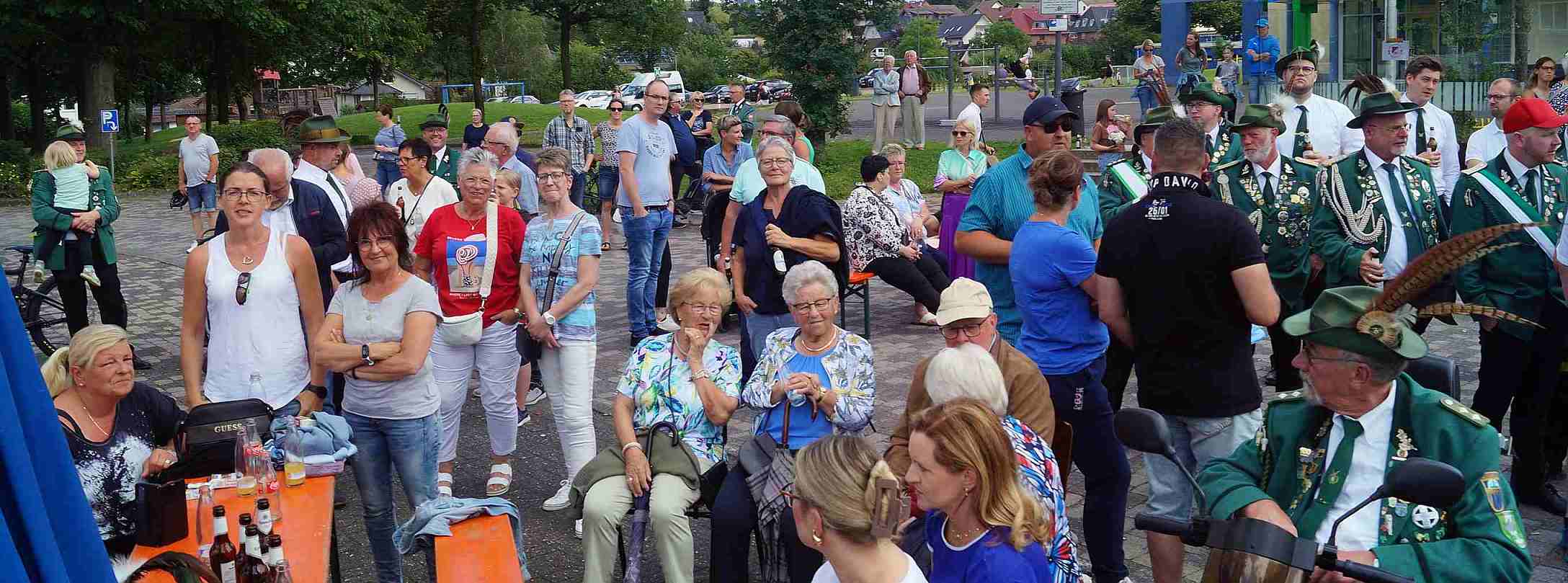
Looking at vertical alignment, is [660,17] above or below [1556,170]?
above

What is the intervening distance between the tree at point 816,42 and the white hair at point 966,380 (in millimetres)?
17325

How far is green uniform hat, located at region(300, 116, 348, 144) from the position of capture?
8359 millimetres

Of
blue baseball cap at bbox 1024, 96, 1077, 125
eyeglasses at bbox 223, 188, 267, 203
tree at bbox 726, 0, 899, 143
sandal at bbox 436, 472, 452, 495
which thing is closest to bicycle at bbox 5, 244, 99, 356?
sandal at bbox 436, 472, 452, 495

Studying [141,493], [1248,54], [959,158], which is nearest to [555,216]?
[141,493]

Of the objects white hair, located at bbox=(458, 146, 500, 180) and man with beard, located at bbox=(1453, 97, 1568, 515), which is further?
white hair, located at bbox=(458, 146, 500, 180)

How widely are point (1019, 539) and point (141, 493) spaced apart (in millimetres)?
2876

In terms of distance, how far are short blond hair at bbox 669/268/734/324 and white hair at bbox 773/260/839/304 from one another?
31 centimetres

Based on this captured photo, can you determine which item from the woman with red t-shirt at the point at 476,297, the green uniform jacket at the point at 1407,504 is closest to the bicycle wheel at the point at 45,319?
the woman with red t-shirt at the point at 476,297

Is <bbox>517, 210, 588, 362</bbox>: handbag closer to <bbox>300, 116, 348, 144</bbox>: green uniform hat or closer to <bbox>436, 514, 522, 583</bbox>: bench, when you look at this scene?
<bbox>436, 514, 522, 583</bbox>: bench

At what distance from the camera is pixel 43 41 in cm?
3309

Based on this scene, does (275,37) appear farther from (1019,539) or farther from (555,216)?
(1019,539)

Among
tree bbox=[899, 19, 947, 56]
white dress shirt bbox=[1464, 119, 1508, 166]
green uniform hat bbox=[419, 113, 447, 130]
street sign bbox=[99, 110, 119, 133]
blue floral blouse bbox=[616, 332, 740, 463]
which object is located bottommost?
blue floral blouse bbox=[616, 332, 740, 463]

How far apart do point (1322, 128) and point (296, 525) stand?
24.0ft

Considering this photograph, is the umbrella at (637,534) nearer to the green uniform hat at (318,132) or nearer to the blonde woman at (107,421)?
the blonde woman at (107,421)
